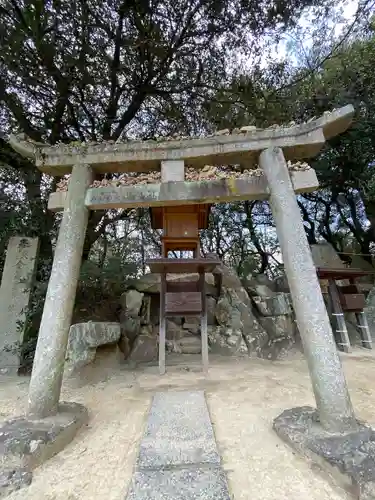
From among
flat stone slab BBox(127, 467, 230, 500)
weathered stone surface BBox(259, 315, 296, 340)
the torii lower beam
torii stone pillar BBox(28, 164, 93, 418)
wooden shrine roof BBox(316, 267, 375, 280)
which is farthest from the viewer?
weathered stone surface BBox(259, 315, 296, 340)

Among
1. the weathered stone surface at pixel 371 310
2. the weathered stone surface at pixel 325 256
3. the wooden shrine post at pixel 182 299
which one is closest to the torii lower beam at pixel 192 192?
the wooden shrine post at pixel 182 299

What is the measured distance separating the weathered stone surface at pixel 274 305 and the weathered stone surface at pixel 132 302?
11.4ft

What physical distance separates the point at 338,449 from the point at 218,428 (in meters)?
1.23

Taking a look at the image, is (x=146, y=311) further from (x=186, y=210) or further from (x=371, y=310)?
(x=371, y=310)

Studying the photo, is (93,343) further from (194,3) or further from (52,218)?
(194,3)

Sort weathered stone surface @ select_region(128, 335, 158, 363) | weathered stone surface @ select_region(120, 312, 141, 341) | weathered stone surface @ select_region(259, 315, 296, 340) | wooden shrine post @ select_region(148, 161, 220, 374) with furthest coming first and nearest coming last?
weathered stone surface @ select_region(259, 315, 296, 340) < weathered stone surface @ select_region(120, 312, 141, 341) < weathered stone surface @ select_region(128, 335, 158, 363) < wooden shrine post @ select_region(148, 161, 220, 374)

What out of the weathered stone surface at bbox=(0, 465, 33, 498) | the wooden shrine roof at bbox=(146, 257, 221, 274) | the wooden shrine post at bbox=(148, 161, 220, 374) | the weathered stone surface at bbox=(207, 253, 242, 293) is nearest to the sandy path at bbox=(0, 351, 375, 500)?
the weathered stone surface at bbox=(0, 465, 33, 498)

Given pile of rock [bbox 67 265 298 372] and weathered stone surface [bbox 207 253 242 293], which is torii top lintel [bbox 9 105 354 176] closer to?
pile of rock [bbox 67 265 298 372]

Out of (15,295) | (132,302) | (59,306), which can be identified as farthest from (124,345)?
(59,306)

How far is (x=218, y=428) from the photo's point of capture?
3.02 metres

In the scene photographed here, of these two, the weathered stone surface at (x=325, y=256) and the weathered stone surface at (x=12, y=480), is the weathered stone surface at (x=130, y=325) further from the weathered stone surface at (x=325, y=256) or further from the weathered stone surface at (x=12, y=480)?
the weathered stone surface at (x=325, y=256)

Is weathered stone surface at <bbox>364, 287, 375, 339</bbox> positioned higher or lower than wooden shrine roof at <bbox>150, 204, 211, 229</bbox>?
lower

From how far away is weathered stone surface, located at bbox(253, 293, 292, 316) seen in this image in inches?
317

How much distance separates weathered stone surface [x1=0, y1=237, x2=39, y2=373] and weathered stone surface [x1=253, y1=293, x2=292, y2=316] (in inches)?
237
